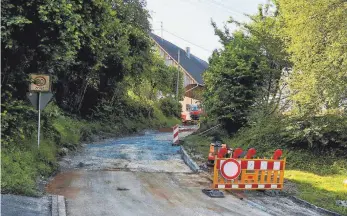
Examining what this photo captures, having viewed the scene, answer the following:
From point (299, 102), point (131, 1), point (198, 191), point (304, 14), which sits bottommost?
point (198, 191)

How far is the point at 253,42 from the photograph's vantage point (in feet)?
65.6

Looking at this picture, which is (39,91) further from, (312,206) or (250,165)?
(312,206)

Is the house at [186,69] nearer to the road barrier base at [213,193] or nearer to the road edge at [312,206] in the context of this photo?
the road barrier base at [213,193]

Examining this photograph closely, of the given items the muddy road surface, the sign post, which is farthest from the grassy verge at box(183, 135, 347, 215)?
the sign post

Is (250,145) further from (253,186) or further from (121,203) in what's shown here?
(121,203)

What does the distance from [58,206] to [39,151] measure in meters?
4.23

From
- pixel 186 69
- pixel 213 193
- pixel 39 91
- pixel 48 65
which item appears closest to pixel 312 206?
pixel 213 193

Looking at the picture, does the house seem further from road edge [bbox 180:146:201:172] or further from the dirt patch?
the dirt patch

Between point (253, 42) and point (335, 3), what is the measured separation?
29.0 feet

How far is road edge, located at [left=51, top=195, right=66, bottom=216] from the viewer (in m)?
7.00

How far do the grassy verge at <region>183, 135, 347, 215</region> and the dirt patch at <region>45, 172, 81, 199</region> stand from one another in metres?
5.57

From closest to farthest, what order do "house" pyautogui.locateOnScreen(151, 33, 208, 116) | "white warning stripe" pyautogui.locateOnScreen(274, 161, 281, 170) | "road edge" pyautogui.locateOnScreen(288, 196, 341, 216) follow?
"road edge" pyautogui.locateOnScreen(288, 196, 341, 216), "white warning stripe" pyautogui.locateOnScreen(274, 161, 281, 170), "house" pyautogui.locateOnScreen(151, 33, 208, 116)

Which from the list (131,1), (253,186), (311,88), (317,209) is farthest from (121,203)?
(131,1)

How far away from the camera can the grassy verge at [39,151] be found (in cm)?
813
